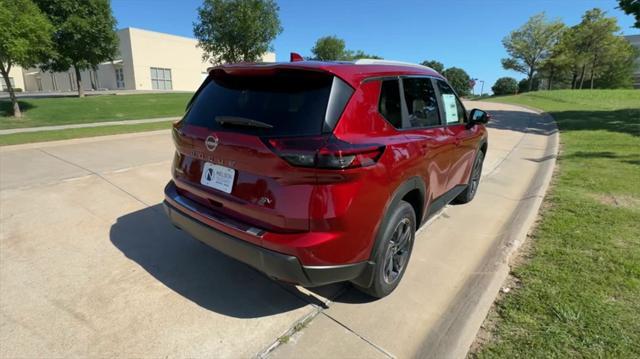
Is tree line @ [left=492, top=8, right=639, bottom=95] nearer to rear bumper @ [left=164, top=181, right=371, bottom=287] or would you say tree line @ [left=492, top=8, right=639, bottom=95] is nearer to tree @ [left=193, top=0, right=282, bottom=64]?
tree @ [left=193, top=0, right=282, bottom=64]

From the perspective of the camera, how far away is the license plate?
242 cm

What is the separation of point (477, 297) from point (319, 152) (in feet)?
6.15

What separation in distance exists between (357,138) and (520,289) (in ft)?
6.44

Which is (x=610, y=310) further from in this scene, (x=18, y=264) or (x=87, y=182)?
(x=87, y=182)

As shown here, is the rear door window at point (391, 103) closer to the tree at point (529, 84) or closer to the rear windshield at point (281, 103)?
the rear windshield at point (281, 103)

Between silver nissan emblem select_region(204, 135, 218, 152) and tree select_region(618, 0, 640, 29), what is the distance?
1892 centimetres

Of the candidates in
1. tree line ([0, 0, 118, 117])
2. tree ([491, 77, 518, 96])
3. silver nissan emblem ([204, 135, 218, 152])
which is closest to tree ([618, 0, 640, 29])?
silver nissan emblem ([204, 135, 218, 152])

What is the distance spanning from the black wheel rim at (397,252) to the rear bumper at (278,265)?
0.34 metres

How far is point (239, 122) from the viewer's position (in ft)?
7.83

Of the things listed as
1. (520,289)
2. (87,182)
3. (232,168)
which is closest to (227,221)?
(232,168)

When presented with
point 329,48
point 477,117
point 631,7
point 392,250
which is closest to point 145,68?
point 329,48

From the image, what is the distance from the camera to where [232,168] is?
7.81 feet

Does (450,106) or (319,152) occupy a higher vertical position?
(450,106)

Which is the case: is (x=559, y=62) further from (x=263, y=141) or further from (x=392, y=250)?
(x=263, y=141)
